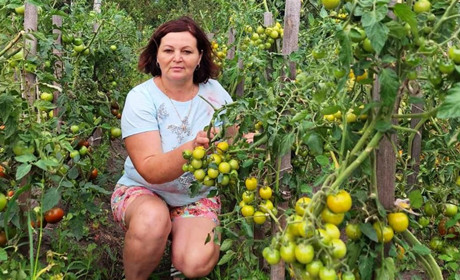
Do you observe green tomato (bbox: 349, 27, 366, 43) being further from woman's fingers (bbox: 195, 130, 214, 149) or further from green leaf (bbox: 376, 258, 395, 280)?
woman's fingers (bbox: 195, 130, 214, 149)

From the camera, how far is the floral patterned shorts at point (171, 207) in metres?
2.25

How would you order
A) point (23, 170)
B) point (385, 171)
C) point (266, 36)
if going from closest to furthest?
point (385, 171), point (23, 170), point (266, 36)

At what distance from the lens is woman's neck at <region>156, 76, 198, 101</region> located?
2266mm

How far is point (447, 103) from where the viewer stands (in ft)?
3.12

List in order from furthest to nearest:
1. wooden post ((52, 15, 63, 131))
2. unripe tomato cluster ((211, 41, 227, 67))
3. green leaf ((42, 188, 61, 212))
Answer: unripe tomato cluster ((211, 41, 227, 67)) < wooden post ((52, 15, 63, 131)) < green leaf ((42, 188, 61, 212))

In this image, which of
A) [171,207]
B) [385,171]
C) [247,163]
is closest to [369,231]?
[385,171]

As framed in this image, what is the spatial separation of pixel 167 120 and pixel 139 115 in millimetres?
135

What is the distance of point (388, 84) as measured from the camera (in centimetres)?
102

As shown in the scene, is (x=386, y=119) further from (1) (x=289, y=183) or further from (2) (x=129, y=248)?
(2) (x=129, y=248)

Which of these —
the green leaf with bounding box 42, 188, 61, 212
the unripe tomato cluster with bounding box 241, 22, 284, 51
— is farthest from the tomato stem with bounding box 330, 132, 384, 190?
the unripe tomato cluster with bounding box 241, 22, 284, 51

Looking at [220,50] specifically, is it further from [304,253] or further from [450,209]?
[304,253]

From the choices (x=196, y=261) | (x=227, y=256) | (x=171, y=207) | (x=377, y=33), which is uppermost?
(x=377, y=33)

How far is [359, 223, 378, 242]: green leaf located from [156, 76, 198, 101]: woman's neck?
128cm

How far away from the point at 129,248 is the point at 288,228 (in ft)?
3.97
